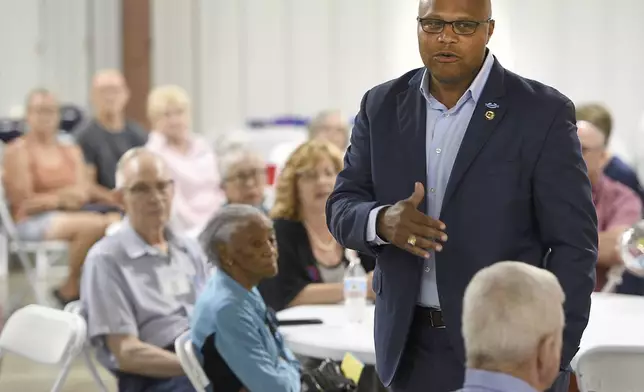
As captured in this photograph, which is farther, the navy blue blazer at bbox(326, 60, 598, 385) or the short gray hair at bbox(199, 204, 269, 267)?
the short gray hair at bbox(199, 204, 269, 267)

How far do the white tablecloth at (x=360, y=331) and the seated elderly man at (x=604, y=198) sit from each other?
0.89 meters

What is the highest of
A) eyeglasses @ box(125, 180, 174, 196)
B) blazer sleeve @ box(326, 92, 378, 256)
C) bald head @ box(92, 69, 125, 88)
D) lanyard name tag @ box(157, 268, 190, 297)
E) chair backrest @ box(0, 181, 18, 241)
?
blazer sleeve @ box(326, 92, 378, 256)

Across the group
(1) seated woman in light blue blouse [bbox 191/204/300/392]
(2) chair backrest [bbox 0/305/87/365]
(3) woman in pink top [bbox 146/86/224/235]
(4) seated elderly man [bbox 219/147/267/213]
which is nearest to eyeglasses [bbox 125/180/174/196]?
(2) chair backrest [bbox 0/305/87/365]

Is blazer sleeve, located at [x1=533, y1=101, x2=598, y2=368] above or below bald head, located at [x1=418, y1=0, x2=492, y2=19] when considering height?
below

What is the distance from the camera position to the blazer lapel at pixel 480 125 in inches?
89.8

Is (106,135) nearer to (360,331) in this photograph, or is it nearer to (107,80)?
(107,80)

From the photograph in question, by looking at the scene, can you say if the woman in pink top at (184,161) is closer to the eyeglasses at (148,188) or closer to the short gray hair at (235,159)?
the short gray hair at (235,159)

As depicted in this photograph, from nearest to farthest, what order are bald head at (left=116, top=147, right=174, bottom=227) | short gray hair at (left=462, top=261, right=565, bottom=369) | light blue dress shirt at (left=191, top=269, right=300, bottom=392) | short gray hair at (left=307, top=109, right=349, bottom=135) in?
short gray hair at (left=462, top=261, right=565, bottom=369)
light blue dress shirt at (left=191, top=269, right=300, bottom=392)
bald head at (left=116, top=147, right=174, bottom=227)
short gray hair at (left=307, top=109, right=349, bottom=135)

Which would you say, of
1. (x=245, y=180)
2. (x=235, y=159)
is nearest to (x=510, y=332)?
(x=245, y=180)

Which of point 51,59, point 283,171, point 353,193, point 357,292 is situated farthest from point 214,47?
point 353,193

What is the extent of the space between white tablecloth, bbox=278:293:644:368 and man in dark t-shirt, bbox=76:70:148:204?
3806 mm

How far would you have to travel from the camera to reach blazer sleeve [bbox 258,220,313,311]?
4262 mm

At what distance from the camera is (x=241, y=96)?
9.93 meters

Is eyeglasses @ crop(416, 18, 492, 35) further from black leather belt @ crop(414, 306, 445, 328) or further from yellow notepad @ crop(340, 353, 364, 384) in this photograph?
yellow notepad @ crop(340, 353, 364, 384)
